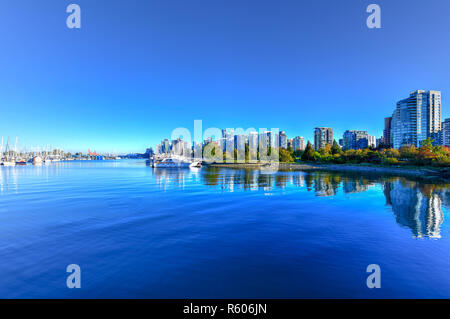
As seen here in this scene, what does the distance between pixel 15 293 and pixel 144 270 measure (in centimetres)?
403

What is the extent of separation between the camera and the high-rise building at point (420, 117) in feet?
384

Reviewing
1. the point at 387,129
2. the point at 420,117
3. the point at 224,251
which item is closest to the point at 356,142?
the point at 387,129

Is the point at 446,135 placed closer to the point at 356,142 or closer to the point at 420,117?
the point at 420,117

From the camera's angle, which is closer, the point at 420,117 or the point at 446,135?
the point at 446,135

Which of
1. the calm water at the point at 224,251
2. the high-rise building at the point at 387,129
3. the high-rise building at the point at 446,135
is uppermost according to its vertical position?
the high-rise building at the point at 387,129

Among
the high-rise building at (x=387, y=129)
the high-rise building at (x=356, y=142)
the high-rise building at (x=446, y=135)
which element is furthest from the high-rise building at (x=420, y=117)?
the high-rise building at (x=356, y=142)

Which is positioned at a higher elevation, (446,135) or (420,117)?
(420,117)

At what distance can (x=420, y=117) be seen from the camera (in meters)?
117

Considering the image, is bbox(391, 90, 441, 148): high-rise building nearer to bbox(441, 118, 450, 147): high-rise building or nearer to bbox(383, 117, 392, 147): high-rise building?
bbox(441, 118, 450, 147): high-rise building

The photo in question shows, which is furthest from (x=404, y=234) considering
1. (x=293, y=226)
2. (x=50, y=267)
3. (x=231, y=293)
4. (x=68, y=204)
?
(x=68, y=204)

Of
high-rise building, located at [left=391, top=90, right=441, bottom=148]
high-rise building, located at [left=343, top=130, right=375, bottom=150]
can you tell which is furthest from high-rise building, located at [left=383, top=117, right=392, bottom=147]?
high-rise building, located at [left=391, top=90, right=441, bottom=148]

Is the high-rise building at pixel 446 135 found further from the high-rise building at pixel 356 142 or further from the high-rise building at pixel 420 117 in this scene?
the high-rise building at pixel 356 142

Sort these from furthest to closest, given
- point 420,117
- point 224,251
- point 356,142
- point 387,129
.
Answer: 1. point 356,142
2. point 387,129
3. point 420,117
4. point 224,251
